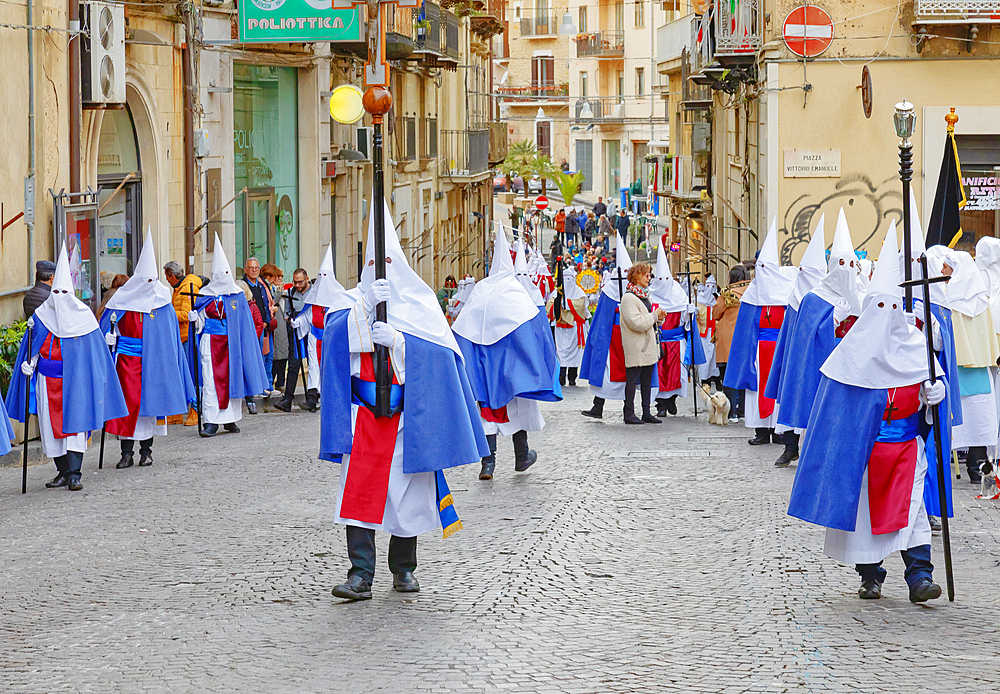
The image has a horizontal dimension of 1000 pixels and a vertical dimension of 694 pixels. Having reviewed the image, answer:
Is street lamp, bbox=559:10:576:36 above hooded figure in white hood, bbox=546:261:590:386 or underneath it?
above

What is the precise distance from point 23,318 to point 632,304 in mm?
6417

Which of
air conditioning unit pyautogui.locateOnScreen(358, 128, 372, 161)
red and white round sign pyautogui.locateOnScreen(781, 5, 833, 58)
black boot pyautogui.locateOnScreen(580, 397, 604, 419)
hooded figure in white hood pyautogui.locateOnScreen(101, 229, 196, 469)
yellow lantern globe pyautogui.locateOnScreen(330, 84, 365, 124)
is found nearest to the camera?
hooded figure in white hood pyautogui.locateOnScreen(101, 229, 196, 469)

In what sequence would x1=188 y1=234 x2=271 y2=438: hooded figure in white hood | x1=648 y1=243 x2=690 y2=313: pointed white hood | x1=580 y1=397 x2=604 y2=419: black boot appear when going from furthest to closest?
x1=648 y1=243 x2=690 y2=313: pointed white hood < x1=580 y1=397 x2=604 y2=419: black boot < x1=188 y1=234 x2=271 y2=438: hooded figure in white hood

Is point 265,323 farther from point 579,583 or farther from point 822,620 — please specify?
point 822,620

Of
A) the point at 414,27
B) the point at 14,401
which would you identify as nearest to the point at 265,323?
the point at 14,401

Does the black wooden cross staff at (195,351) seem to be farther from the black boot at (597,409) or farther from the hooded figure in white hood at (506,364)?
the black boot at (597,409)

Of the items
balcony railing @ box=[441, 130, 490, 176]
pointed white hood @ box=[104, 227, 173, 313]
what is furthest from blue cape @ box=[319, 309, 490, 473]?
balcony railing @ box=[441, 130, 490, 176]

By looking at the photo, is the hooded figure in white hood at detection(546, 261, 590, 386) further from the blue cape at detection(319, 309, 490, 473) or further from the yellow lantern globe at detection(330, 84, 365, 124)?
the blue cape at detection(319, 309, 490, 473)

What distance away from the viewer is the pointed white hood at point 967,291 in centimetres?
1077

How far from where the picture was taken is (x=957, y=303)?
10.8 metres

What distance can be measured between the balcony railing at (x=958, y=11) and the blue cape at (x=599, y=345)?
8.21m

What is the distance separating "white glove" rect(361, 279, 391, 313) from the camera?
720 centimetres

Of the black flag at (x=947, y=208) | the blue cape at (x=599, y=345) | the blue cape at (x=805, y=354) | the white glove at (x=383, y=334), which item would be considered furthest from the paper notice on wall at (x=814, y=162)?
the white glove at (x=383, y=334)

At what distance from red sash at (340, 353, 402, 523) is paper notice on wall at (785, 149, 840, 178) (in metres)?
15.6
